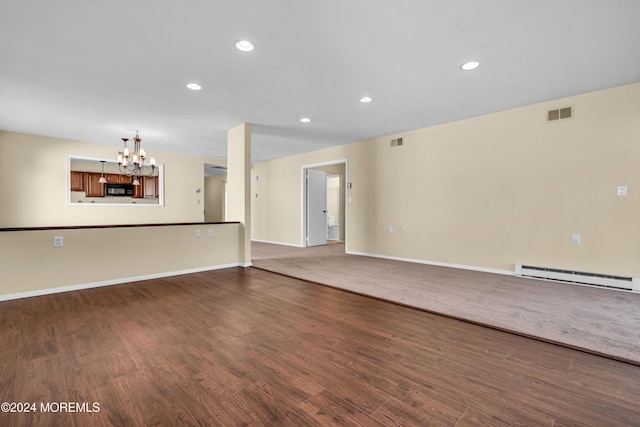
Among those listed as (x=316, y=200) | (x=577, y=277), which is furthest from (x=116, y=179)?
(x=577, y=277)

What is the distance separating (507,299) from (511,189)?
75.6 inches

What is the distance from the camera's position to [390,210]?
19.0ft

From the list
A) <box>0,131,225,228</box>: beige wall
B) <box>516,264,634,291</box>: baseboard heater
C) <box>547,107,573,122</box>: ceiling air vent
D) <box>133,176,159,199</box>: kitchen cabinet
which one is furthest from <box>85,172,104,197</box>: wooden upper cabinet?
<box>547,107,573,122</box>: ceiling air vent

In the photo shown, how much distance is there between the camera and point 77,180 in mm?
7184

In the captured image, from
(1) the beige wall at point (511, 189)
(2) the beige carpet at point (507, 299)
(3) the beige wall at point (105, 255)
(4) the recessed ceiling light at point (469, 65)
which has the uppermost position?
(4) the recessed ceiling light at point (469, 65)

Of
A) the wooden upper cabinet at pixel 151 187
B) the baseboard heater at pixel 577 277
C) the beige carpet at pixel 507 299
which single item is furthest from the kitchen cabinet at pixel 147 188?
the baseboard heater at pixel 577 277

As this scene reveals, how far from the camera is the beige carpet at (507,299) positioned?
2311 millimetres

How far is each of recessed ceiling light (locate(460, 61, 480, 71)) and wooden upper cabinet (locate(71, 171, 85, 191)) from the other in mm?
8711

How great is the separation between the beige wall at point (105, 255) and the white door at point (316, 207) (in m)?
2.79

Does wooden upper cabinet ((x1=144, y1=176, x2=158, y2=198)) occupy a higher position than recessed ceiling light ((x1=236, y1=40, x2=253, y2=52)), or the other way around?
recessed ceiling light ((x1=236, y1=40, x2=253, y2=52))

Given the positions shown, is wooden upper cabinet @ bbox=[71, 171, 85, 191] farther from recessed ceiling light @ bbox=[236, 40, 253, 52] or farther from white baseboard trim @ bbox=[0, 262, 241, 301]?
recessed ceiling light @ bbox=[236, 40, 253, 52]

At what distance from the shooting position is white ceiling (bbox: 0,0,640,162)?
7.07 feet

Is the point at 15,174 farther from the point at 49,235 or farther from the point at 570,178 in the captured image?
the point at 570,178

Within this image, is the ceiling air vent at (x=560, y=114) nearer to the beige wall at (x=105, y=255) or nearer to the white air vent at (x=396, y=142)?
the white air vent at (x=396, y=142)
